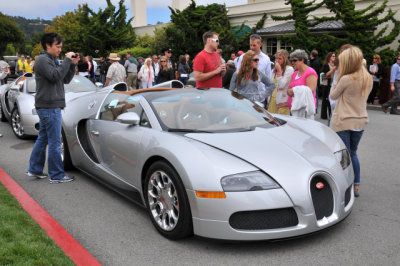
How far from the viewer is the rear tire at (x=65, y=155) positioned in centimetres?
527

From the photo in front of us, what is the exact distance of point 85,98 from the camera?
17.2 feet

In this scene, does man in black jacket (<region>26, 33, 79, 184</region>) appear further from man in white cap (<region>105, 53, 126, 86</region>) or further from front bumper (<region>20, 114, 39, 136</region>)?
man in white cap (<region>105, 53, 126, 86</region>)

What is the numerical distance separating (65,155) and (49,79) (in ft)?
3.81

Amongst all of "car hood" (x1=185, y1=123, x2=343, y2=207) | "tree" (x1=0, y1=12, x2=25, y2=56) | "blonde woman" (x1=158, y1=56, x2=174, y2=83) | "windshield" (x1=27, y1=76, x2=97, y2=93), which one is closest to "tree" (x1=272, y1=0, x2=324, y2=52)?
"blonde woman" (x1=158, y1=56, x2=174, y2=83)

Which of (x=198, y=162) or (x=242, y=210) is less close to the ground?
(x=198, y=162)

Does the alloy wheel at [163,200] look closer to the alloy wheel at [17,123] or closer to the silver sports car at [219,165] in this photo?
the silver sports car at [219,165]

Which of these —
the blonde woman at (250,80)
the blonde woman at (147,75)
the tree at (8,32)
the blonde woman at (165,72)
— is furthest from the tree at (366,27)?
the tree at (8,32)

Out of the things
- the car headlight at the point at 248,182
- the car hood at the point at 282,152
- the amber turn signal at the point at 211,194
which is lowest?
the amber turn signal at the point at 211,194

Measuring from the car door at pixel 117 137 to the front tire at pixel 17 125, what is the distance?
11.8ft

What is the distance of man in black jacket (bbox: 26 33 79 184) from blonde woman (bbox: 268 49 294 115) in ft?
10.9

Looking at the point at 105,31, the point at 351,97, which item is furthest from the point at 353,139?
the point at 105,31

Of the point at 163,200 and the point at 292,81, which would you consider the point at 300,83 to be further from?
the point at 163,200

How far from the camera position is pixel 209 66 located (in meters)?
6.10

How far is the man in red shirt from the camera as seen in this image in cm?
601
